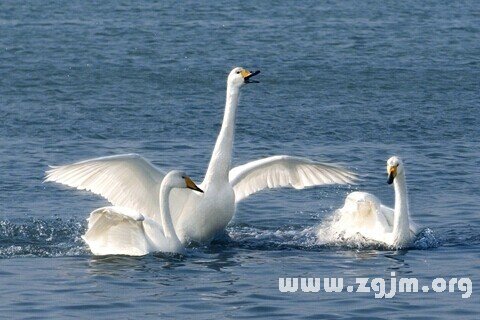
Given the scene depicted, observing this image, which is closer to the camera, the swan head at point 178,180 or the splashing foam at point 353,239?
the swan head at point 178,180

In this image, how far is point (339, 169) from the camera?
548 inches

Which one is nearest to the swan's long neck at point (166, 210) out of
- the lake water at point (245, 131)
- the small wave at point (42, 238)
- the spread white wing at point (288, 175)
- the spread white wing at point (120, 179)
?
the lake water at point (245, 131)

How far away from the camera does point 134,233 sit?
12539mm

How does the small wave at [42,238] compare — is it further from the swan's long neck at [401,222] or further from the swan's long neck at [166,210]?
the swan's long neck at [401,222]

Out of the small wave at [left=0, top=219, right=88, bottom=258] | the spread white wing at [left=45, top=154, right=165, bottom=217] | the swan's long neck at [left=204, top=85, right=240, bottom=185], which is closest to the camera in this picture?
the small wave at [left=0, top=219, right=88, bottom=258]

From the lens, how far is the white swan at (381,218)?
42.5ft

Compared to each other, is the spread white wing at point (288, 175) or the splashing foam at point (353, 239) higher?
the spread white wing at point (288, 175)

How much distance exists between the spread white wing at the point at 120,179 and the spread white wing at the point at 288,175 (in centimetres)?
90

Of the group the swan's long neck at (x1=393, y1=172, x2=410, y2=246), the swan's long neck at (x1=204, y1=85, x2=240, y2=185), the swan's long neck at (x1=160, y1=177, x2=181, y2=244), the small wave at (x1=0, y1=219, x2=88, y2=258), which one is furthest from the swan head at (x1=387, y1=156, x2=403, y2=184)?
the small wave at (x1=0, y1=219, x2=88, y2=258)

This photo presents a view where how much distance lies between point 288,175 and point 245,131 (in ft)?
13.8

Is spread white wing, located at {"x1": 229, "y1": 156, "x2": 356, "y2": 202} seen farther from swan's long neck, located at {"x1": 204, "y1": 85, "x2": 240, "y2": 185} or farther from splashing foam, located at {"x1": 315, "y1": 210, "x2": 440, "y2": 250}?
splashing foam, located at {"x1": 315, "y1": 210, "x2": 440, "y2": 250}

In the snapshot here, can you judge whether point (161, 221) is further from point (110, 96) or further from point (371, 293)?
point (110, 96)

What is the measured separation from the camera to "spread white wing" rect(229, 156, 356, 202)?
45.4 feet

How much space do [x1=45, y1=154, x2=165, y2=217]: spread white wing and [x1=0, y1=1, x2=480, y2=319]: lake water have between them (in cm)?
58
